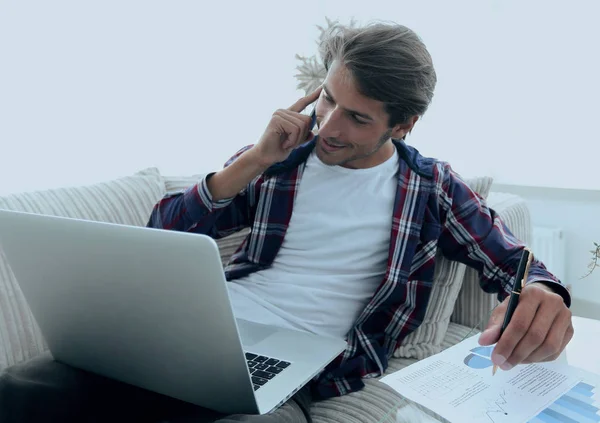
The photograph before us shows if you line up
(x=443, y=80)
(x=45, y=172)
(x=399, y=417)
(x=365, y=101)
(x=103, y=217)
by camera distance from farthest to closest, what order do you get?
Result: (x=443, y=80), (x=45, y=172), (x=103, y=217), (x=365, y=101), (x=399, y=417)

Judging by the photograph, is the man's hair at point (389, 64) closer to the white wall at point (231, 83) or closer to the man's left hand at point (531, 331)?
the man's left hand at point (531, 331)

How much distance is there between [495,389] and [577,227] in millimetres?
1746

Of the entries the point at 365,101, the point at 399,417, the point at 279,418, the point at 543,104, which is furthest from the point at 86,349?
the point at 543,104

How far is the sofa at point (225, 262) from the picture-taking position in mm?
1104

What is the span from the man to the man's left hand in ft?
0.80

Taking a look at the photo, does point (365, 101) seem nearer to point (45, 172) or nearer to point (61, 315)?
point (61, 315)

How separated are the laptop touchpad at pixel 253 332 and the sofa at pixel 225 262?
0.60 ft

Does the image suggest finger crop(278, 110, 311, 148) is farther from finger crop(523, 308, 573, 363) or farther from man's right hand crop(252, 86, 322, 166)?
finger crop(523, 308, 573, 363)

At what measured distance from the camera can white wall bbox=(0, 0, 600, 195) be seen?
68.2 inches

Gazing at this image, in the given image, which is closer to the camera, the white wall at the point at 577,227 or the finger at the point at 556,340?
the finger at the point at 556,340

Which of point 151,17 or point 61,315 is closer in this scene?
point 61,315

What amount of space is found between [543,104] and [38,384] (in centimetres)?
208

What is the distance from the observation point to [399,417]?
752mm

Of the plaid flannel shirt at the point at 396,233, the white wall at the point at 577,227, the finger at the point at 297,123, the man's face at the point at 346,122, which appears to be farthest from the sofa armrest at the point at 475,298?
the white wall at the point at 577,227
